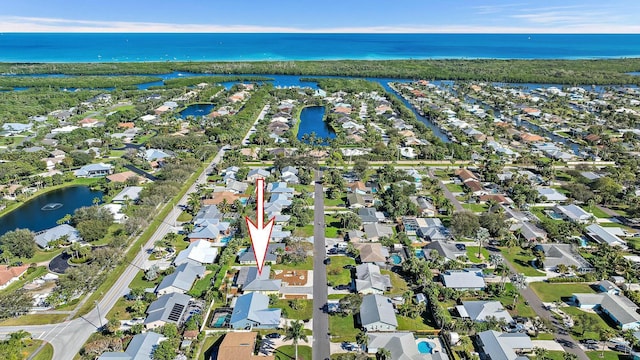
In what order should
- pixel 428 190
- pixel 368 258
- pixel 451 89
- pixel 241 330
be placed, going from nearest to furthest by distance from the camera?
pixel 241 330
pixel 368 258
pixel 428 190
pixel 451 89

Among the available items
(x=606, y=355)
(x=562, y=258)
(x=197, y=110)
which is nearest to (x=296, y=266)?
(x=606, y=355)

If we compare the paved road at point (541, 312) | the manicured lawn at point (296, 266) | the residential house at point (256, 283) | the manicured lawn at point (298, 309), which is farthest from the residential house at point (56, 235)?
the paved road at point (541, 312)

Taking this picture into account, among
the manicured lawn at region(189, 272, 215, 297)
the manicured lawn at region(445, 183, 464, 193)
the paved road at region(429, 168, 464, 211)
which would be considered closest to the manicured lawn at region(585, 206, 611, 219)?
the manicured lawn at region(445, 183, 464, 193)

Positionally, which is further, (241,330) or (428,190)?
(428,190)

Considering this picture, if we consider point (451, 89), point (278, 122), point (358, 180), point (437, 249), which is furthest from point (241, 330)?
point (451, 89)

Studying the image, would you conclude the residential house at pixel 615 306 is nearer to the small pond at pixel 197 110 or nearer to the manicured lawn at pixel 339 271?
the manicured lawn at pixel 339 271

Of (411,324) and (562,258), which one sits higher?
(562,258)

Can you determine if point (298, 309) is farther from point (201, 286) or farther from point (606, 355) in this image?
point (606, 355)

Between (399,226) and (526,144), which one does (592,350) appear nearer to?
(399,226)
